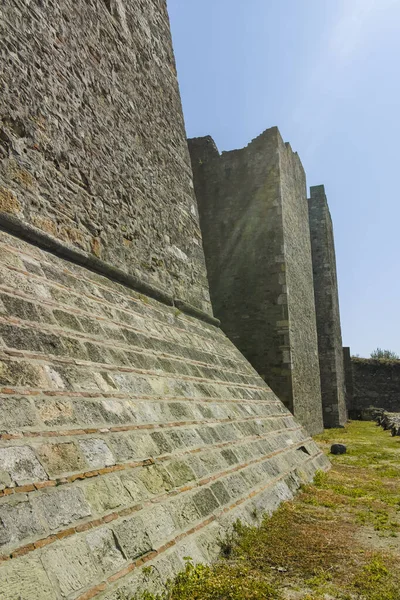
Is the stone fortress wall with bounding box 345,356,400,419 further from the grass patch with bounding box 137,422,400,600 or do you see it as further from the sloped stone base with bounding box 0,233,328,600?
the sloped stone base with bounding box 0,233,328,600

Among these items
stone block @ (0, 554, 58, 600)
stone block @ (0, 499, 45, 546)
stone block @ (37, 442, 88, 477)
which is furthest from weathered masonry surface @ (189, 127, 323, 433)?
stone block @ (0, 554, 58, 600)

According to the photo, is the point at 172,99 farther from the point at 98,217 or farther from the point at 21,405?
the point at 21,405

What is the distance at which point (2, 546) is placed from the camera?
1926 mm

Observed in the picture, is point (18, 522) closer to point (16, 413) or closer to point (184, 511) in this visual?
point (16, 413)

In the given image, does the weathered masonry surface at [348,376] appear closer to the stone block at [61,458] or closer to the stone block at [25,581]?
the stone block at [61,458]

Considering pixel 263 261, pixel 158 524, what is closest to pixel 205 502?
pixel 158 524

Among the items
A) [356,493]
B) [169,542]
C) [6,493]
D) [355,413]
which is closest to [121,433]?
[169,542]

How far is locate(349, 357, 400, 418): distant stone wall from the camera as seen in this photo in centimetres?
2770

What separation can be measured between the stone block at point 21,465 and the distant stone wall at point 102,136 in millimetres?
2417

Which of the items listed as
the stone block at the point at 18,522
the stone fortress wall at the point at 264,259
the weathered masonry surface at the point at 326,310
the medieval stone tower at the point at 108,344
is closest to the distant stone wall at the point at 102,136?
the medieval stone tower at the point at 108,344

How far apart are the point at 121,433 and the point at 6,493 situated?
3.79ft

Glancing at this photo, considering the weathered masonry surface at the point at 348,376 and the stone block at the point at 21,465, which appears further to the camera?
the weathered masonry surface at the point at 348,376

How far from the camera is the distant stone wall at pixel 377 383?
90.9 ft

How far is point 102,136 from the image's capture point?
6016 mm
